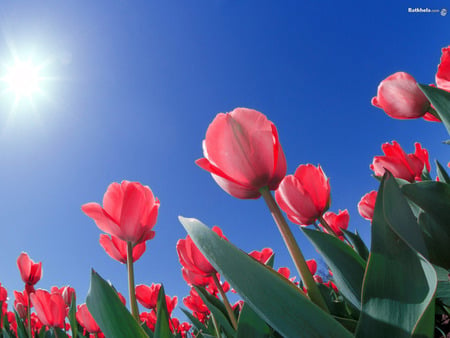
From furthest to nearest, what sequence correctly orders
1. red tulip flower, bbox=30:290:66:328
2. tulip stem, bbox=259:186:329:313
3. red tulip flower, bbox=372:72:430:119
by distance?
red tulip flower, bbox=30:290:66:328 → red tulip flower, bbox=372:72:430:119 → tulip stem, bbox=259:186:329:313

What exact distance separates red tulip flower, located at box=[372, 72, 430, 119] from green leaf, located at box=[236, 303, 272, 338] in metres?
1.21

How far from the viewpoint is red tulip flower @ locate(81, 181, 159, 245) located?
103 cm

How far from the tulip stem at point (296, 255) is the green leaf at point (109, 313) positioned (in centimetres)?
36

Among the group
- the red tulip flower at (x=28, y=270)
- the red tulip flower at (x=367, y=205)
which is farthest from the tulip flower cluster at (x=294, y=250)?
the red tulip flower at (x=28, y=270)

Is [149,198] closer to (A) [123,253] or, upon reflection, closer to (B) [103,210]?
(B) [103,210]

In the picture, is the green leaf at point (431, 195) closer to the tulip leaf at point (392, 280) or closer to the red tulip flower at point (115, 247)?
the tulip leaf at point (392, 280)

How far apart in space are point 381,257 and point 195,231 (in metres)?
0.30

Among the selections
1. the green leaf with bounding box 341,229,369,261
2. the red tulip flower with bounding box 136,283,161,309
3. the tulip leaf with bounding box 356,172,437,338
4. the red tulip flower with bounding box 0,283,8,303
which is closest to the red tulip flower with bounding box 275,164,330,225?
the green leaf with bounding box 341,229,369,261

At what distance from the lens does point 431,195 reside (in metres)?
0.77

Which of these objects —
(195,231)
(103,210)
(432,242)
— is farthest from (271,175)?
(103,210)

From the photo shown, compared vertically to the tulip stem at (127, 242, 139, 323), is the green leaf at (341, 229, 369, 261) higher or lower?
lower

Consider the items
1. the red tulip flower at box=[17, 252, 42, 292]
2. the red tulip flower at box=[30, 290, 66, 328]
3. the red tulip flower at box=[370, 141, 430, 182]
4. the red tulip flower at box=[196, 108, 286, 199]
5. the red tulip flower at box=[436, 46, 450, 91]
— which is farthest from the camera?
the red tulip flower at box=[17, 252, 42, 292]

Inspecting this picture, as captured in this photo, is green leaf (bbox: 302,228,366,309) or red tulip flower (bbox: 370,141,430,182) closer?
green leaf (bbox: 302,228,366,309)

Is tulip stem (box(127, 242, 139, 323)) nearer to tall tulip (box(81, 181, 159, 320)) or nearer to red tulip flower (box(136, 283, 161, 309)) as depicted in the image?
tall tulip (box(81, 181, 159, 320))
